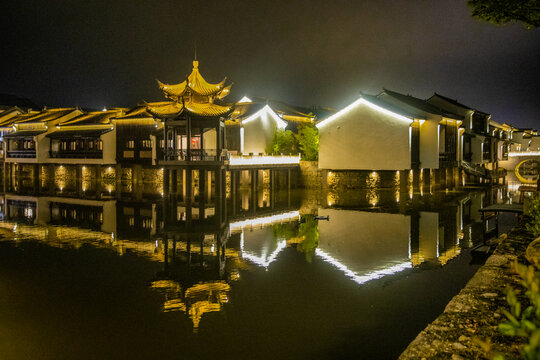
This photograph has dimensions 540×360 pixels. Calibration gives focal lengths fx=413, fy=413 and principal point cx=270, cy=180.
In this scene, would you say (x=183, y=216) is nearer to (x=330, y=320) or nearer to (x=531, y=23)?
(x=330, y=320)

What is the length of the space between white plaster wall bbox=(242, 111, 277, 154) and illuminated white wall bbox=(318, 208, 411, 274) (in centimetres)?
1588

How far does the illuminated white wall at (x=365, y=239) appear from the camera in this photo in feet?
37.0

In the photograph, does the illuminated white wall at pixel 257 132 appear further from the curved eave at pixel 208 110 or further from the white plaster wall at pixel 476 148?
the white plaster wall at pixel 476 148

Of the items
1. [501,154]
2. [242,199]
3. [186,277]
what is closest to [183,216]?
[242,199]

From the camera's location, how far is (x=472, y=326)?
17.9 feet

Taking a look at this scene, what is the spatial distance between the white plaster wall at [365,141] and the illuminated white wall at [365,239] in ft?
32.0

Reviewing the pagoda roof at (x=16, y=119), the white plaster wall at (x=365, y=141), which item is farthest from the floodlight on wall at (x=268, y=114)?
the pagoda roof at (x=16, y=119)

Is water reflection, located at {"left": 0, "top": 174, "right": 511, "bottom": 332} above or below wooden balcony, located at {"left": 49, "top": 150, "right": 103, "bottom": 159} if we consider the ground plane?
below

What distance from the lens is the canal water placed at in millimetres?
6449

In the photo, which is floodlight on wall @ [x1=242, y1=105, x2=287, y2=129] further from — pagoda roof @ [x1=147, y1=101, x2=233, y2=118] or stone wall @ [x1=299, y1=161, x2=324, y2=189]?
pagoda roof @ [x1=147, y1=101, x2=233, y2=118]

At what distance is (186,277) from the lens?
9.76m

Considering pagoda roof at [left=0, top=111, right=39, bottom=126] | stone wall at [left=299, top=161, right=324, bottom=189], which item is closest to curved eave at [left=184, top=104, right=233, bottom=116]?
stone wall at [left=299, top=161, right=324, bottom=189]

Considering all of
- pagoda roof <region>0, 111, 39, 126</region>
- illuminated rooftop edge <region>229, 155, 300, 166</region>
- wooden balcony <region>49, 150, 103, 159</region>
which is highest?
pagoda roof <region>0, 111, 39, 126</region>

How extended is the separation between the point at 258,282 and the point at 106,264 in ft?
15.3
